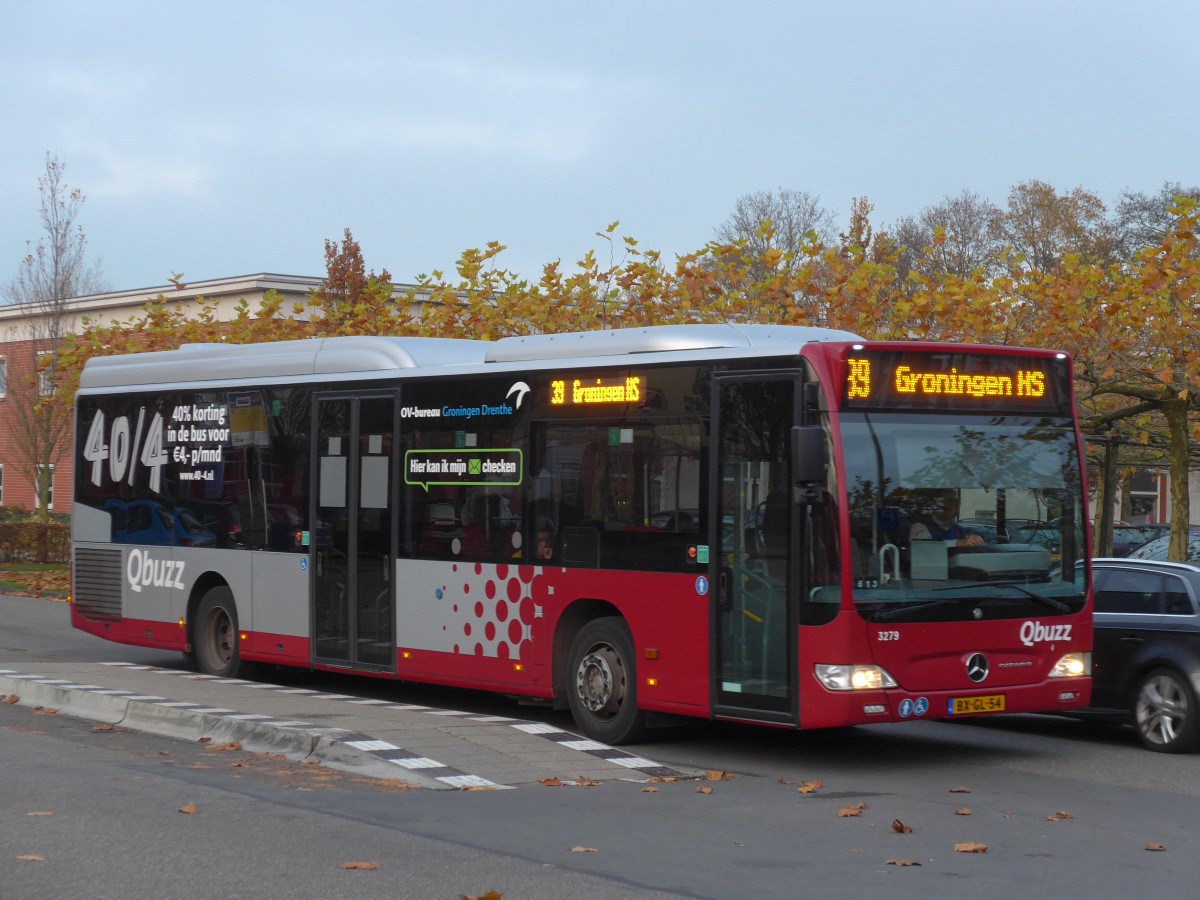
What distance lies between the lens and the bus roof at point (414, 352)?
40.1 feet

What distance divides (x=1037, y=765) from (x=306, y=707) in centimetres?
580

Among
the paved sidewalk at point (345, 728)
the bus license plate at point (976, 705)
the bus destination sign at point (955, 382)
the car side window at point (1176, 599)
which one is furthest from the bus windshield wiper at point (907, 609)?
the car side window at point (1176, 599)

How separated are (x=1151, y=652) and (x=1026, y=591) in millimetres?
1622

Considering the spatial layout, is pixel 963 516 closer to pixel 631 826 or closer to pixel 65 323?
pixel 631 826

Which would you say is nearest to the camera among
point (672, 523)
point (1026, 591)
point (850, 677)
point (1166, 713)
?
point (850, 677)

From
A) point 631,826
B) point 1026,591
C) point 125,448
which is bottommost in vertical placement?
point 631,826

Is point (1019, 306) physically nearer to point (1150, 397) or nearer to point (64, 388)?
point (1150, 397)

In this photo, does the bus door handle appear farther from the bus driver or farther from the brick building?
the brick building

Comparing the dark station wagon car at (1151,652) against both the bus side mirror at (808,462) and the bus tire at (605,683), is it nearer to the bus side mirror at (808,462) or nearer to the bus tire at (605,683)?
the bus side mirror at (808,462)

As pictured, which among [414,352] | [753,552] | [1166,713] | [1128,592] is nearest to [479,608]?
[414,352]

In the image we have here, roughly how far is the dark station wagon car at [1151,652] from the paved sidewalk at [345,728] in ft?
12.7

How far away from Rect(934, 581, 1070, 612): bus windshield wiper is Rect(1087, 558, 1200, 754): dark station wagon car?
4.05 ft

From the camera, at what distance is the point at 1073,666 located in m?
11.9

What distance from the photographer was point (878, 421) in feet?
37.0
